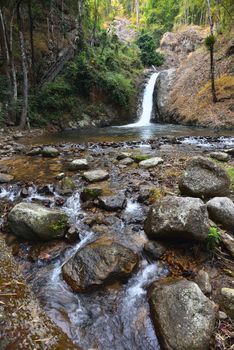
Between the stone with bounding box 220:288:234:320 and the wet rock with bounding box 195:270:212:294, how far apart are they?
14 centimetres

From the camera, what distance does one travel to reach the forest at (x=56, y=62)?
→ 12.6 m

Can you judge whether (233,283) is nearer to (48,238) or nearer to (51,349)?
(51,349)

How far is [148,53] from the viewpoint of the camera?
30562mm

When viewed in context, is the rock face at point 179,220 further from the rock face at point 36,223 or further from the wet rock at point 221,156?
the wet rock at point 221,156

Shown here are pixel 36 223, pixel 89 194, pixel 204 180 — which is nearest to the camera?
pixel 36 223

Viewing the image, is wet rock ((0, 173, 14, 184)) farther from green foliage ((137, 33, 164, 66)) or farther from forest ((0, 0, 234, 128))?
green foliage ((137, 33, 164, 66))

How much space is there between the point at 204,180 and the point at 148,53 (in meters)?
30.0

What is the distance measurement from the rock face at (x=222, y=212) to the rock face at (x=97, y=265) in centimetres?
121

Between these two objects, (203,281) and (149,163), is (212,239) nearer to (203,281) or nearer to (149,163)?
(203,281)

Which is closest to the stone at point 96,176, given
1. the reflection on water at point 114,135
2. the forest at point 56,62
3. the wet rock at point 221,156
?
the wet rock at point 221,156

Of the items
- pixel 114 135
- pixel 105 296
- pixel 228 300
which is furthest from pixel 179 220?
pixel 114 135

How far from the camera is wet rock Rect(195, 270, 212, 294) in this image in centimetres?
258

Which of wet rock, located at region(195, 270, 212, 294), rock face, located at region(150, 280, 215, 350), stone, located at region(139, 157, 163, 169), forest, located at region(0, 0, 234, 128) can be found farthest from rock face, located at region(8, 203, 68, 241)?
forest, located at region(0, 0, 234, 128)

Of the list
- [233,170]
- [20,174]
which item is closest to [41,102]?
[20,174]
